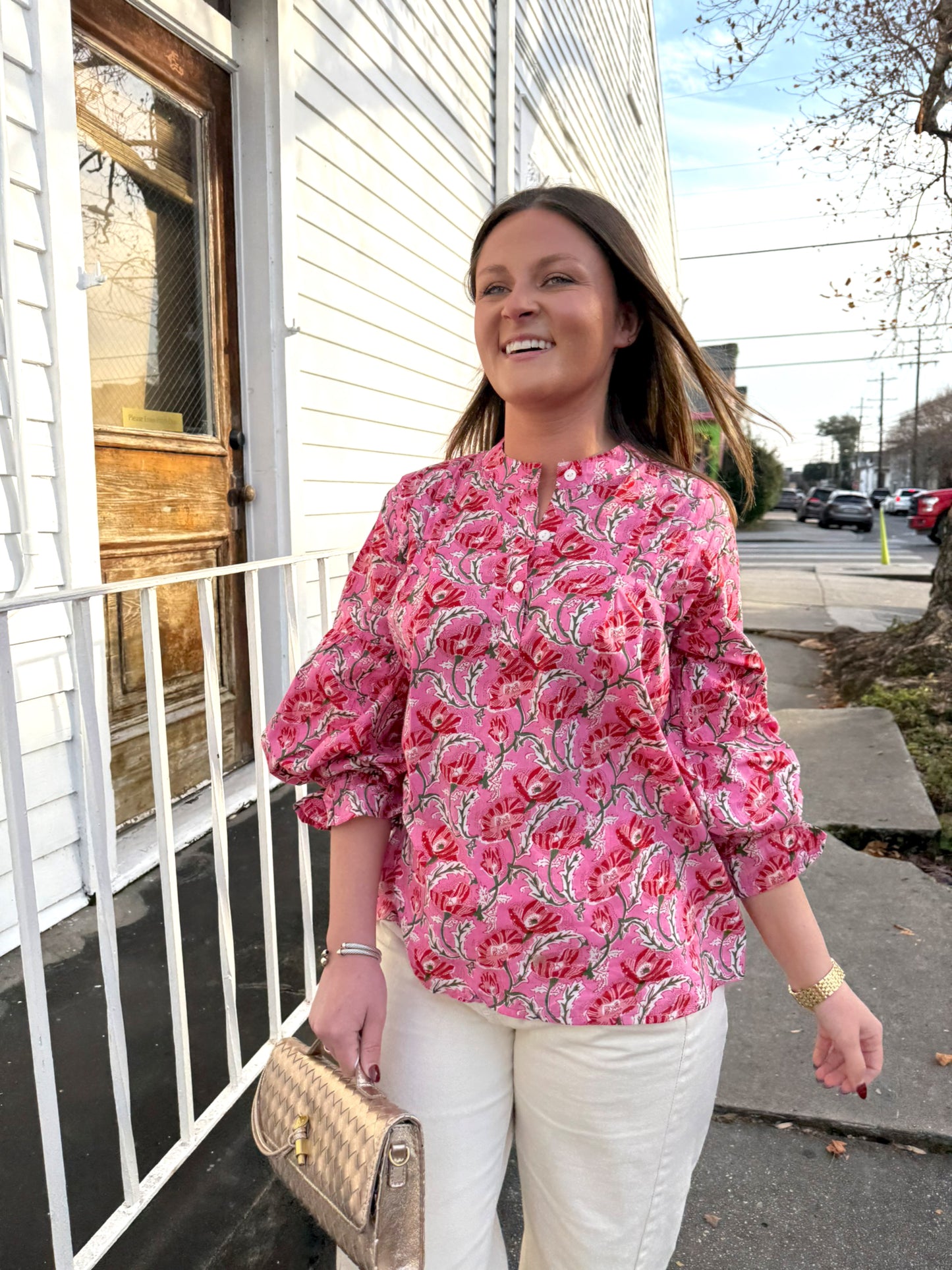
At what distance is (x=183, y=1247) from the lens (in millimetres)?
1733

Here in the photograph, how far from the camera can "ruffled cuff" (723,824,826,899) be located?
1126mm

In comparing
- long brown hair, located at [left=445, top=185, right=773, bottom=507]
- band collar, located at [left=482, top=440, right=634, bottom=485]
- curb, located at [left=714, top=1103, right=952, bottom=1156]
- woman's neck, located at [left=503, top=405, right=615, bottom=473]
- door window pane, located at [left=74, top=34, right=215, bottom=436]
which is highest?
door window pane, located at [left=74, top=34, right=215, bottom=436]

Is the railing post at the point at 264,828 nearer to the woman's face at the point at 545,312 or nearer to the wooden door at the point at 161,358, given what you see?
the woman's face at the point at 545,312

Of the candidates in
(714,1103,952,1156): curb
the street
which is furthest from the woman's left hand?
the street

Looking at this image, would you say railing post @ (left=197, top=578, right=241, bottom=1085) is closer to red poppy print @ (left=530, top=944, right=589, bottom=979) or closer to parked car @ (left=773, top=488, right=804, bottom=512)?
red poppy print @ (left=530, top=944, right=589, bottom=979)

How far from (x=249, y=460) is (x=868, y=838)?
9.27 ft

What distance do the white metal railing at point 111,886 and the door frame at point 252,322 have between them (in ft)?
3.01

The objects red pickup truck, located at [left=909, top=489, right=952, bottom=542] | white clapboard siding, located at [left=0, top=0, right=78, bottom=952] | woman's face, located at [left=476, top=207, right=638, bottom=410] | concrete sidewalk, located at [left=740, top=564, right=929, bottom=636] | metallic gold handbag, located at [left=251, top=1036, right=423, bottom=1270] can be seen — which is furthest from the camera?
red pickup truck, located at [left=909, top=489, right=952, bottom=542]

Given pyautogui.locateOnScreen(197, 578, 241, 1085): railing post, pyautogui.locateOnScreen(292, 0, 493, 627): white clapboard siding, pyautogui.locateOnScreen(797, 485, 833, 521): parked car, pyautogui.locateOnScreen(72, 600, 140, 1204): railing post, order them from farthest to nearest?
pyautogui.locateOnScreen(797, 485, 833, 521): parked car → pyautogui.locateOnScreen(292, 0, 493, 627): white clapboard siding → pyautogui.locateOnScreen(197, 578, 241, 1085): railing post → pyautogui.locateOnScreen(72, 600, 140, 1204): railing post

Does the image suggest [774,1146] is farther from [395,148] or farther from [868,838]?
[395,148]

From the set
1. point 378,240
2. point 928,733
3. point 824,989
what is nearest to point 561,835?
point 824,989

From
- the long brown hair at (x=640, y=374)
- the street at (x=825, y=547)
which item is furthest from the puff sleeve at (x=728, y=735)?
the street at (x=825, y=547)

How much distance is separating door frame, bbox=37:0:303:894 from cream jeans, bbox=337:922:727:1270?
6.57 ft

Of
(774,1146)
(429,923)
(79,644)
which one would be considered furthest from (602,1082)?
(774,1146)
